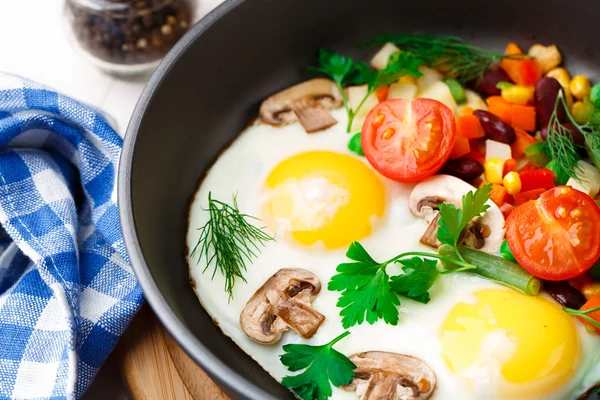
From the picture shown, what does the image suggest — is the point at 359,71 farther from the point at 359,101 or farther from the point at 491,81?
the point at 491,81

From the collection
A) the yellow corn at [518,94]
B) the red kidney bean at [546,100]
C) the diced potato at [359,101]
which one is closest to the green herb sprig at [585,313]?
the red kidney bean at [546,100]

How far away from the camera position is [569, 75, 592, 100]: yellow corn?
3.38 m

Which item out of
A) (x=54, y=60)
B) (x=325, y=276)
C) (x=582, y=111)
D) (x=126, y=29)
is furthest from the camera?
(x=54, y=60)

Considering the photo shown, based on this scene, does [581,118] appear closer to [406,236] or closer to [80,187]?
[406,236]

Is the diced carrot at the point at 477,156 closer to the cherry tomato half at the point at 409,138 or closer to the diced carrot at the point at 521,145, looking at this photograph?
the diced carrot at the point at 521,145

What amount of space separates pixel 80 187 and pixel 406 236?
1.61 metres

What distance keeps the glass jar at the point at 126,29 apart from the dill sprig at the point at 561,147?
82.6 inches

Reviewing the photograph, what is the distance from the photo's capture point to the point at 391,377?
258 cm

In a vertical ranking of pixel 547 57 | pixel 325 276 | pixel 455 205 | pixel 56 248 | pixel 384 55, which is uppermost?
pixel 547 57

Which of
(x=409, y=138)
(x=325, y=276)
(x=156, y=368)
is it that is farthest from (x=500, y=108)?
(x=156, y=368)

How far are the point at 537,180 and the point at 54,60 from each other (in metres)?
2.89

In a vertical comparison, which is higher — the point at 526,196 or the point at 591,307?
the point at 526,196

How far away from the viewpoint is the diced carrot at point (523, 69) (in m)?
3.47

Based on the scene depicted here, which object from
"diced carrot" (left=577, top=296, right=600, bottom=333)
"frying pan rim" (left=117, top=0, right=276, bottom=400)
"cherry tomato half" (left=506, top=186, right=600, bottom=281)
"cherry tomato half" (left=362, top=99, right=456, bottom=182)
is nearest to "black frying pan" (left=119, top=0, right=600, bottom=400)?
"frying pan rim" (left=117, top=0, right=276, bottom=400)
